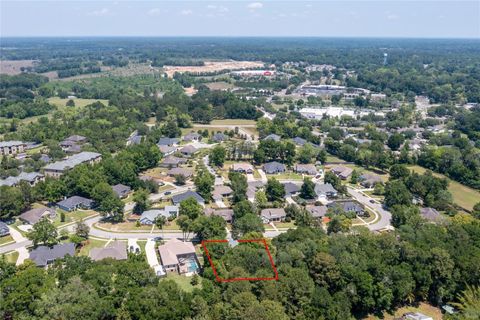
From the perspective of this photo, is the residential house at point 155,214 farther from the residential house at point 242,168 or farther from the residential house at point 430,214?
the residential house at point 430,214

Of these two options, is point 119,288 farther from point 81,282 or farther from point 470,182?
point 470,182

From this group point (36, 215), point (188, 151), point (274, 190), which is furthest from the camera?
point (188, 151)

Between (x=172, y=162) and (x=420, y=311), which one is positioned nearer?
(x=420, y=311)

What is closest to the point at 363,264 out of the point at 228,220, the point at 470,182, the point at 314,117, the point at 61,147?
the point at 228,220

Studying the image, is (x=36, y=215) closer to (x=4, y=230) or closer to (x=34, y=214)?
(x=34, y=214)

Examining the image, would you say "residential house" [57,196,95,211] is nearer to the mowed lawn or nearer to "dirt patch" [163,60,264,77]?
the mowed lawn

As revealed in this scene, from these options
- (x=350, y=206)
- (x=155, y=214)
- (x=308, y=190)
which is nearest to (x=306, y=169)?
(x=308, y=190)
